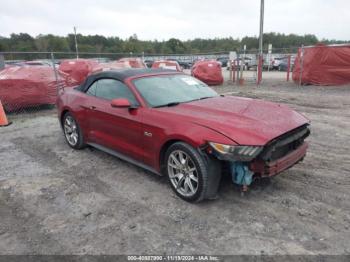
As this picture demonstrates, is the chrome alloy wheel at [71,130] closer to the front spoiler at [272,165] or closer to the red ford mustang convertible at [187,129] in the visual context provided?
the red ford mustang convertible at [187,129]

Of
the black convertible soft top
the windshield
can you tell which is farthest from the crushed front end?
the black convertible soft top

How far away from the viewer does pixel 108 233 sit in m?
3.09

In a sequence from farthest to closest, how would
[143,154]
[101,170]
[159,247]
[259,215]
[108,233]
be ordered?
1. [101,170]
2. [143,154]
3. [259,215]
4. [108,233]
5. [159,247]

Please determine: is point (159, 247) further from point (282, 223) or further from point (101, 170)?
point (101, 170)

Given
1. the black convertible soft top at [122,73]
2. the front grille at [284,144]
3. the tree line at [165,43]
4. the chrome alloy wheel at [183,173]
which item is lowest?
the chrome alloy wheel at [183,173]

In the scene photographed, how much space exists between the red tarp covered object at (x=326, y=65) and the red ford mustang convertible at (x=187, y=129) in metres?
12.1

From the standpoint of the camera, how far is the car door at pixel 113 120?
13.6ft

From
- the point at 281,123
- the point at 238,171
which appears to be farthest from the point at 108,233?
the point at 281,123

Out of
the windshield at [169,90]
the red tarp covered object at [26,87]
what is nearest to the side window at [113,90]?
the windshield at [169,90]

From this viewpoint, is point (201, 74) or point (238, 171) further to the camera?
point (201, 74)

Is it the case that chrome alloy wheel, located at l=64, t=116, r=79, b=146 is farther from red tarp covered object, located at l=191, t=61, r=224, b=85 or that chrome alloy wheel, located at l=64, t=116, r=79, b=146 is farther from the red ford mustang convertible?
red tarp covered object, located at l=191, t=61, r=224, b=85

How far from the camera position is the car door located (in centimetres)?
414

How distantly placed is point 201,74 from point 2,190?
45.9 ft

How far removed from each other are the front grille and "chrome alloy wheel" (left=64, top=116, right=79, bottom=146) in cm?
361
